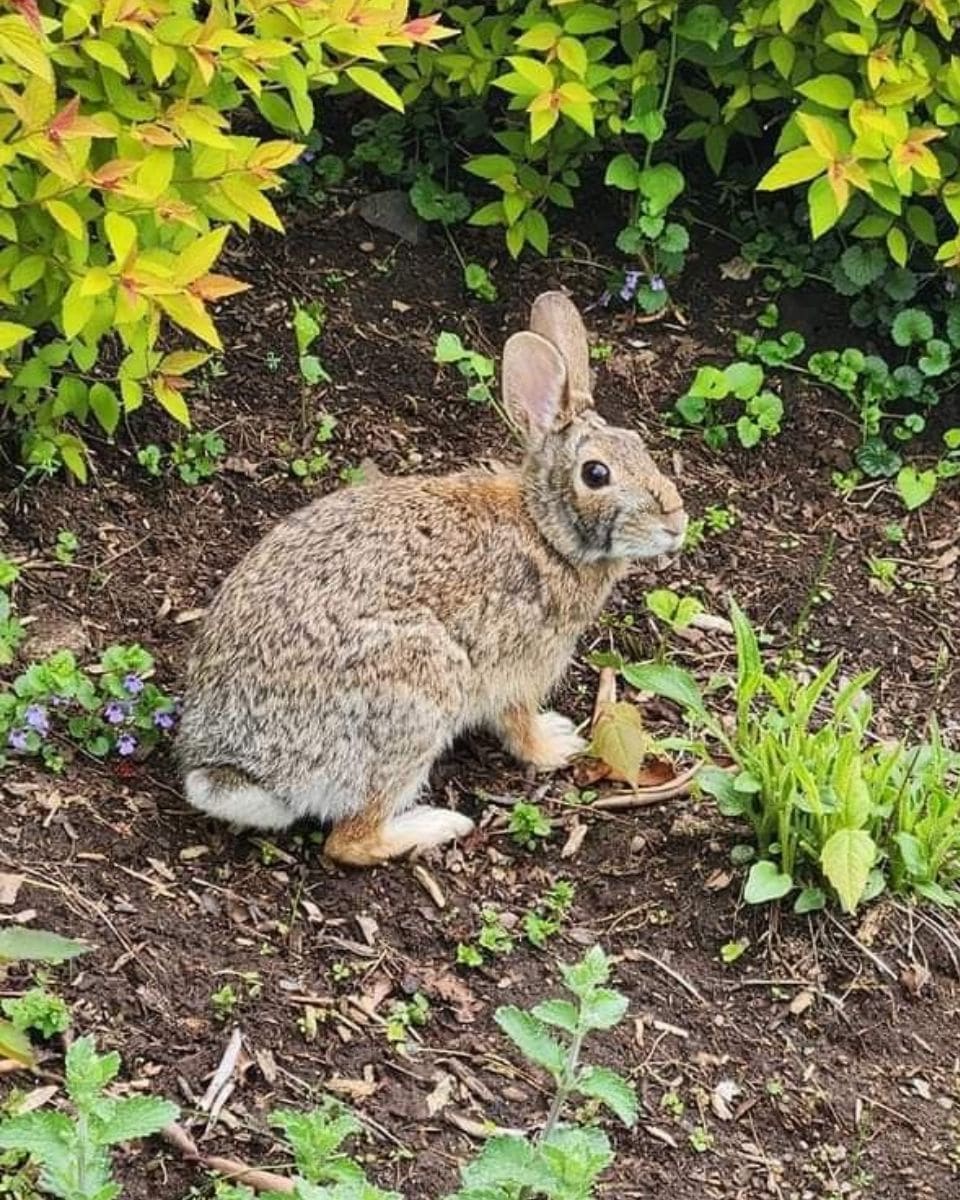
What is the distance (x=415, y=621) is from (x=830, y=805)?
123 cm

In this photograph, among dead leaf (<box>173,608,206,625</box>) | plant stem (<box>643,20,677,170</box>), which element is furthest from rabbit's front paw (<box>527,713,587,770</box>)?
plant stem (<box>643,20,677,170</box>)

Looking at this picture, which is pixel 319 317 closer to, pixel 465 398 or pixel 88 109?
pixel 465 398

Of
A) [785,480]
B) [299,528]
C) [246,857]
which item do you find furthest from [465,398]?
[246,857]

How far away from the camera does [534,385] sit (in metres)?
6.02

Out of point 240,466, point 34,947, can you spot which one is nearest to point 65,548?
point 240,466

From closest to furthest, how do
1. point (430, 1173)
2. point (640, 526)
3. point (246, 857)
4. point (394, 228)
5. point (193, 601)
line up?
1. point (430, 1173)
2. point (246, 857)
3. point (640, 526)
4. point (193, 601)
5. point (394, 228)

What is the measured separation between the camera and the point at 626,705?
6.01 m

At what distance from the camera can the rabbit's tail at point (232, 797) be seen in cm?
546

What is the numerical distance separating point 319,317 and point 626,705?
7.19 feet

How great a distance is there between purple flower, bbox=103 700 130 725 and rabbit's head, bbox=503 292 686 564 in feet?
4.31

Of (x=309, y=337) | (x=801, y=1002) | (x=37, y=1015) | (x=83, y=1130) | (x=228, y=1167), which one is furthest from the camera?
(x=309, y=337)

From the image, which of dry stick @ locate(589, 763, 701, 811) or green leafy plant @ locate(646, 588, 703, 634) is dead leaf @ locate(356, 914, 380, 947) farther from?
green leafy plant @ locate(646, 588, 703, 634)

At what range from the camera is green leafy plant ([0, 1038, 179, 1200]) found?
141 inches

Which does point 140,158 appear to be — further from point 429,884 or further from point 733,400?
point 733,400
